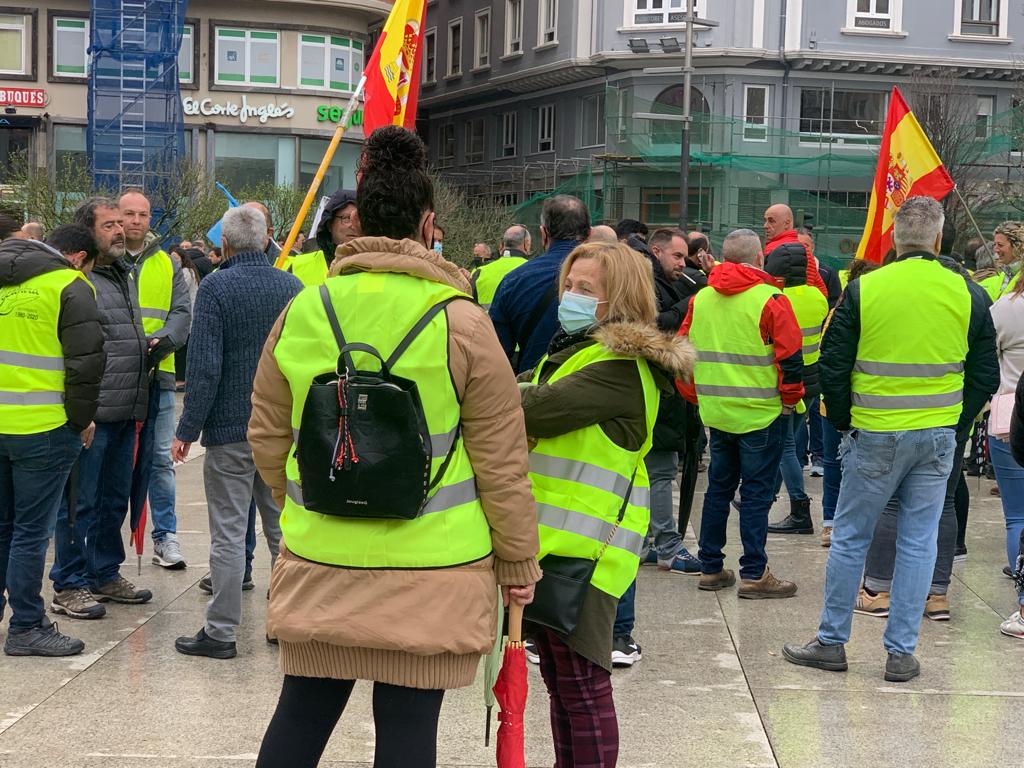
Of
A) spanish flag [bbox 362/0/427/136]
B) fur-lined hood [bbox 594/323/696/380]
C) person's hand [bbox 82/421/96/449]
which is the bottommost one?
person's hand [bbox 82/421/96/449]

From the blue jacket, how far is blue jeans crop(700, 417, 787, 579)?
1.47m

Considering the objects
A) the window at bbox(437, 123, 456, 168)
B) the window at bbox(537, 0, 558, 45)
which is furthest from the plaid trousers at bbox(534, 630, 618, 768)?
the window at bbox(437, 123, 456, 168)

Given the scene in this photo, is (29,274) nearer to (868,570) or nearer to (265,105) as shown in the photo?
(868,570)

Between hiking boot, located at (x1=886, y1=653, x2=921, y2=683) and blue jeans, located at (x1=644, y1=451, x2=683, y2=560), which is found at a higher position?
blue jeans, located at (x1=644, y1=451, x2=683, y2=560)

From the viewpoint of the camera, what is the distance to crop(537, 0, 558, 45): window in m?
49.0

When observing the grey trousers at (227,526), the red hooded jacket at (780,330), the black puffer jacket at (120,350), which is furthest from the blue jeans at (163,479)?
the red hooded jacket at (780,330)

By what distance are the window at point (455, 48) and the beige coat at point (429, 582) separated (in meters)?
Answer: 53.4

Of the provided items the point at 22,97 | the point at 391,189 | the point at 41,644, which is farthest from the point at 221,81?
the point at 391,189

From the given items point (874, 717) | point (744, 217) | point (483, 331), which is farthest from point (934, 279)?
point (744, 217)

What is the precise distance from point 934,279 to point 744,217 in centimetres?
3089

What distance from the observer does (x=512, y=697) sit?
3652 millimetres

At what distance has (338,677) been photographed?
3307 mm

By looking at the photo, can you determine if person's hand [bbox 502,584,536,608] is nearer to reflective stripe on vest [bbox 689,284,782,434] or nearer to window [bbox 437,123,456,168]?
reflective stripe on vest [bbox 689,284,782,434]

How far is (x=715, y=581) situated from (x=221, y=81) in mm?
40811
